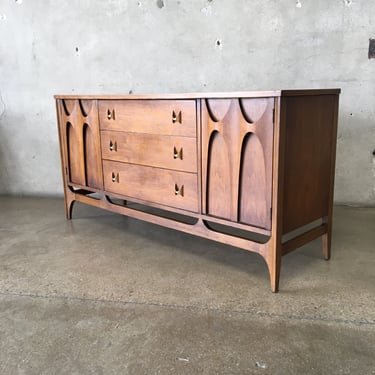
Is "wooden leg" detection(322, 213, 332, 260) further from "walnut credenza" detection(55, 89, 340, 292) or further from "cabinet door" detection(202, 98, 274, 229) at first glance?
"cabinet door" detection(202, 98, 274, 229)

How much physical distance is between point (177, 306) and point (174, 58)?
204cm

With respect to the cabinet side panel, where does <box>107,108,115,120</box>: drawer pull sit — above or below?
above

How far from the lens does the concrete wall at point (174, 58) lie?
288 cm

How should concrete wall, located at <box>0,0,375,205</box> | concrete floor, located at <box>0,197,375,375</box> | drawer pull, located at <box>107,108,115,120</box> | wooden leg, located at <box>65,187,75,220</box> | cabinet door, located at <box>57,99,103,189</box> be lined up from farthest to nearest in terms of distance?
1. wooden leg, located at <box>65,187,75,220</box>
2. concrete wall, located at <box>0,0,375,205</box>
3. cabinet door, located at <box>57,99,103,189</box>
4. drawer pull, located at <box>107,108,115,120</box>
5. concrete floor, located at <box>0,197,375,375</box>

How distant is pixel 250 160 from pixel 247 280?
1.98 feet

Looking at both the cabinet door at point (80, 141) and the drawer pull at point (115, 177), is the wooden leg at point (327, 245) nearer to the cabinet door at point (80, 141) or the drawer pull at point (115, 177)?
Answer: the drawer pull at point (115, 177)

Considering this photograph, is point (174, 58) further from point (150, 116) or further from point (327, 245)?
point (327, 245)

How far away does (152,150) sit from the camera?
7.63 ft

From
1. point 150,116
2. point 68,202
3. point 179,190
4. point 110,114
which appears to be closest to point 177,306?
point 179,190

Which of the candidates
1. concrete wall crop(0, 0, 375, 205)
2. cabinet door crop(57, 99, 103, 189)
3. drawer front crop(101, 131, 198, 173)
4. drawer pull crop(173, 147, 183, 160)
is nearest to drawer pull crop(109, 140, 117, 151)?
drawer front crop(101, 131, 198, 173)

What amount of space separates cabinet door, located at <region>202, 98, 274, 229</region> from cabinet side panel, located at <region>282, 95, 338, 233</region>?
101 mm

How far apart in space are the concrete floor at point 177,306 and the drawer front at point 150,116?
715mm

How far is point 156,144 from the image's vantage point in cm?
229

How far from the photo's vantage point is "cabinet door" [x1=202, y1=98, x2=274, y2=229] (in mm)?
1829
